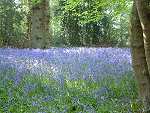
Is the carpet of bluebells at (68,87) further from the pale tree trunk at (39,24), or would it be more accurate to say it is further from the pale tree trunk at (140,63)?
the pale tree trunk at (39,24)

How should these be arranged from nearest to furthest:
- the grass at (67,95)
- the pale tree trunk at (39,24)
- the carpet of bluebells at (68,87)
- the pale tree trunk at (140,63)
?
1. the pale tree trunk at (140,63)
2. the grass at (67,95)
3. the carpet of bluebells at (68,87)
4. the pale tree trunk at (39,24)

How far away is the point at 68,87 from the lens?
319 inches

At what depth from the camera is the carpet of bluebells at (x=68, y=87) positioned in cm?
668

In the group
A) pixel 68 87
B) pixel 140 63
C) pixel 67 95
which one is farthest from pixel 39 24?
pixel 140 63

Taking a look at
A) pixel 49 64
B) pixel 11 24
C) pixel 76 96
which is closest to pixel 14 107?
pixel 76 96

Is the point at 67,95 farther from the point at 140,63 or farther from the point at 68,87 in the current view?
the point at 140,63

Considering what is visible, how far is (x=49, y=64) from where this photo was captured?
10875mm

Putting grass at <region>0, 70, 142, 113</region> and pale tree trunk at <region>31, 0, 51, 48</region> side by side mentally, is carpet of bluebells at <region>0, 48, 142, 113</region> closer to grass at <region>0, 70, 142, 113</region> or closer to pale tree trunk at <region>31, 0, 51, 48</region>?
grass at <region>0, 70, 142, 113</region>

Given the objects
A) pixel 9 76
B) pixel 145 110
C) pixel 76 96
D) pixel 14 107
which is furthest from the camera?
pixel 9 76

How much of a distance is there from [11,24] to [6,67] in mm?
29865

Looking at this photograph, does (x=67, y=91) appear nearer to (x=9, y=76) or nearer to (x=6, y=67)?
(x=9, y=76)

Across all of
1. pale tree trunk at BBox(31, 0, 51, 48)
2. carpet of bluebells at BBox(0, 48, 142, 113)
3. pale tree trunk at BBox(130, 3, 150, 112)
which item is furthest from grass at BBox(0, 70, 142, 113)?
pale tree trunk at BBox(31, 0, 51, 48)

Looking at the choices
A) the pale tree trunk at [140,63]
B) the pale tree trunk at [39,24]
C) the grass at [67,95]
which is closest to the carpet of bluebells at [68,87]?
the grass at [67,95]

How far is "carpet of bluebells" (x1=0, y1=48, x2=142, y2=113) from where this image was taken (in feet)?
21.9
